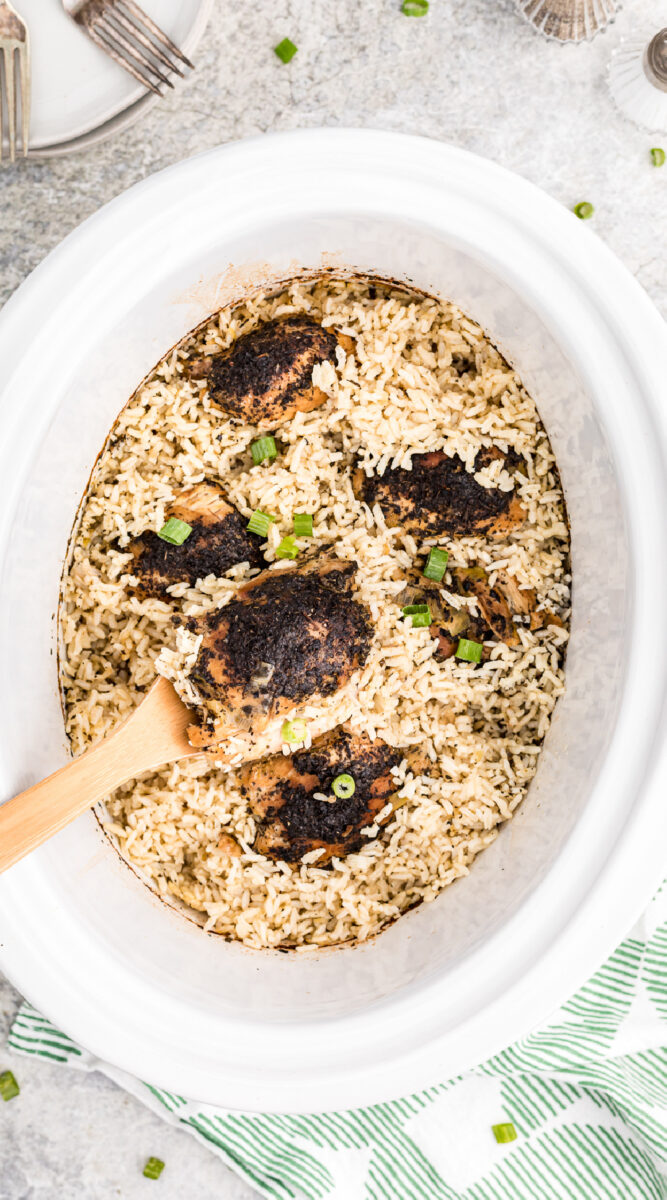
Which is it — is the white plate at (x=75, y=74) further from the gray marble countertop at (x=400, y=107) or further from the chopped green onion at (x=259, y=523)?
the chopped green onion at (x=259, y=523)

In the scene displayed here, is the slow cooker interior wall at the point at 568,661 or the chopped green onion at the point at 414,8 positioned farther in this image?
the chopped green onion at the point at 414,8

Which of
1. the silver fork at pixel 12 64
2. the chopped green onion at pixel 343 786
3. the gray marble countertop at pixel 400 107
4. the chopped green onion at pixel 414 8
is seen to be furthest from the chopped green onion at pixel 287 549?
the chopped green onion at pixel 414 8

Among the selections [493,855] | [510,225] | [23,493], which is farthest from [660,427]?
[23,493]

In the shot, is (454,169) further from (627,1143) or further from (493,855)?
(627,1143)

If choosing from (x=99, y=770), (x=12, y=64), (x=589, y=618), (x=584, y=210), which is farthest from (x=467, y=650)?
(x=12, y=64)

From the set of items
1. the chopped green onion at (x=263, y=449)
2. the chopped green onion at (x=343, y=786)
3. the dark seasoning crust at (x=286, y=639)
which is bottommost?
the chopped green onion at (x=343, y=786)

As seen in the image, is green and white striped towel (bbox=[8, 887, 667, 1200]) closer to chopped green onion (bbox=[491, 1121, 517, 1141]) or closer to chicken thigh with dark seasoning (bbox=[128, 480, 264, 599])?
chopped green onion (bbox=[491, 1121, 517, 1141])

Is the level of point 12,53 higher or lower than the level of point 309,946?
higher
